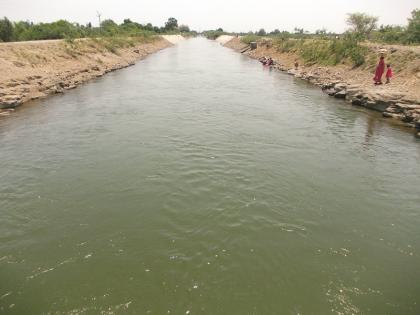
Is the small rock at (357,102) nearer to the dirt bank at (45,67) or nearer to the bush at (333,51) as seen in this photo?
the bush at (333,51)

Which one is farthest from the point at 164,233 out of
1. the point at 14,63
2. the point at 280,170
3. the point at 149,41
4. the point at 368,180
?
→ the point at 149,41

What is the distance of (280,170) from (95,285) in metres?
8.98

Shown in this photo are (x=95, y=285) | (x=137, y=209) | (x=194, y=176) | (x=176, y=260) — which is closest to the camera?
(x=95, y=285)

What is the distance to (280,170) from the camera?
46.4ft

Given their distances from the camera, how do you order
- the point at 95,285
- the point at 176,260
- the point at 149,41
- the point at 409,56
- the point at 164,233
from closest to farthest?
the point at 95,285 → the point at 176,260 → the point at 164,233 → the point at 409,56 → the point at 149,41

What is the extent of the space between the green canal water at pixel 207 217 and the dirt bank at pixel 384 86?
117 inches

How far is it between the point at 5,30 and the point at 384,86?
159 ft

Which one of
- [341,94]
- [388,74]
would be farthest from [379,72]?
[341,94]

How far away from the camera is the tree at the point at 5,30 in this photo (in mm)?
44719

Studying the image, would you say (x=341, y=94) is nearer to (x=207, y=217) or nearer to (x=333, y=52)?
(x=333, y=52)

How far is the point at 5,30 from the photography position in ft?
148

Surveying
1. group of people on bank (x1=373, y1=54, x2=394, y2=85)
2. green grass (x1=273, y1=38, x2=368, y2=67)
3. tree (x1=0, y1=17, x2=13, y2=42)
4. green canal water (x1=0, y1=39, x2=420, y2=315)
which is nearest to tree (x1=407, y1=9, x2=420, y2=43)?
green grass (x1=273, y1=38, x2=368, y2=67)

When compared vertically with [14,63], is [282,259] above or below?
below

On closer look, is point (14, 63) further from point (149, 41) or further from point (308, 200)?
point (149, 41)
